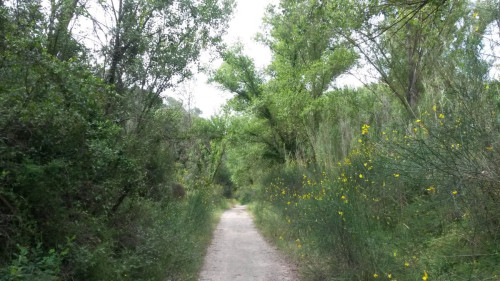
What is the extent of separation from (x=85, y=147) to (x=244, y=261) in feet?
17.6

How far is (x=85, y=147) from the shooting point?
556 centimetres

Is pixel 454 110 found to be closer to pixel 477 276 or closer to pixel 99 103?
pixel 477 276

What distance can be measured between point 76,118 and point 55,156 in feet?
1.91

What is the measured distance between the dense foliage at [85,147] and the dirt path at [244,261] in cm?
61

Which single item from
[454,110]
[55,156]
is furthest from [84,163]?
[454,110]

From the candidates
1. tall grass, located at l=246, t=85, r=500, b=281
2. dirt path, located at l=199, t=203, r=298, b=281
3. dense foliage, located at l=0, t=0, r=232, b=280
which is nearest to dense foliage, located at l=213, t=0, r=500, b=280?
tall grass, located at l=246, t=85, r=500, b=281

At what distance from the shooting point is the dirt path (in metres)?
7.93

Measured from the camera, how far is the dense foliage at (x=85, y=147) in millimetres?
4594

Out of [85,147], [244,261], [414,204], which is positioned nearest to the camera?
[85,147]

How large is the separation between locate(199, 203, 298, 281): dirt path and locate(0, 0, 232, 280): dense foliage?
61 centimetres

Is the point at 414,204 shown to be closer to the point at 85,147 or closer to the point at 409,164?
the point at 409,164

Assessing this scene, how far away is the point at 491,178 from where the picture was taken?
3.88 m

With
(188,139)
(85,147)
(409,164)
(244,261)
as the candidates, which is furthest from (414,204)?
(188,139)

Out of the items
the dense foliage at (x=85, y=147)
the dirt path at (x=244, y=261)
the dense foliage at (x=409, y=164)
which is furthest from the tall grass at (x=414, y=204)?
the dense foliage at (x=85, y=147)
